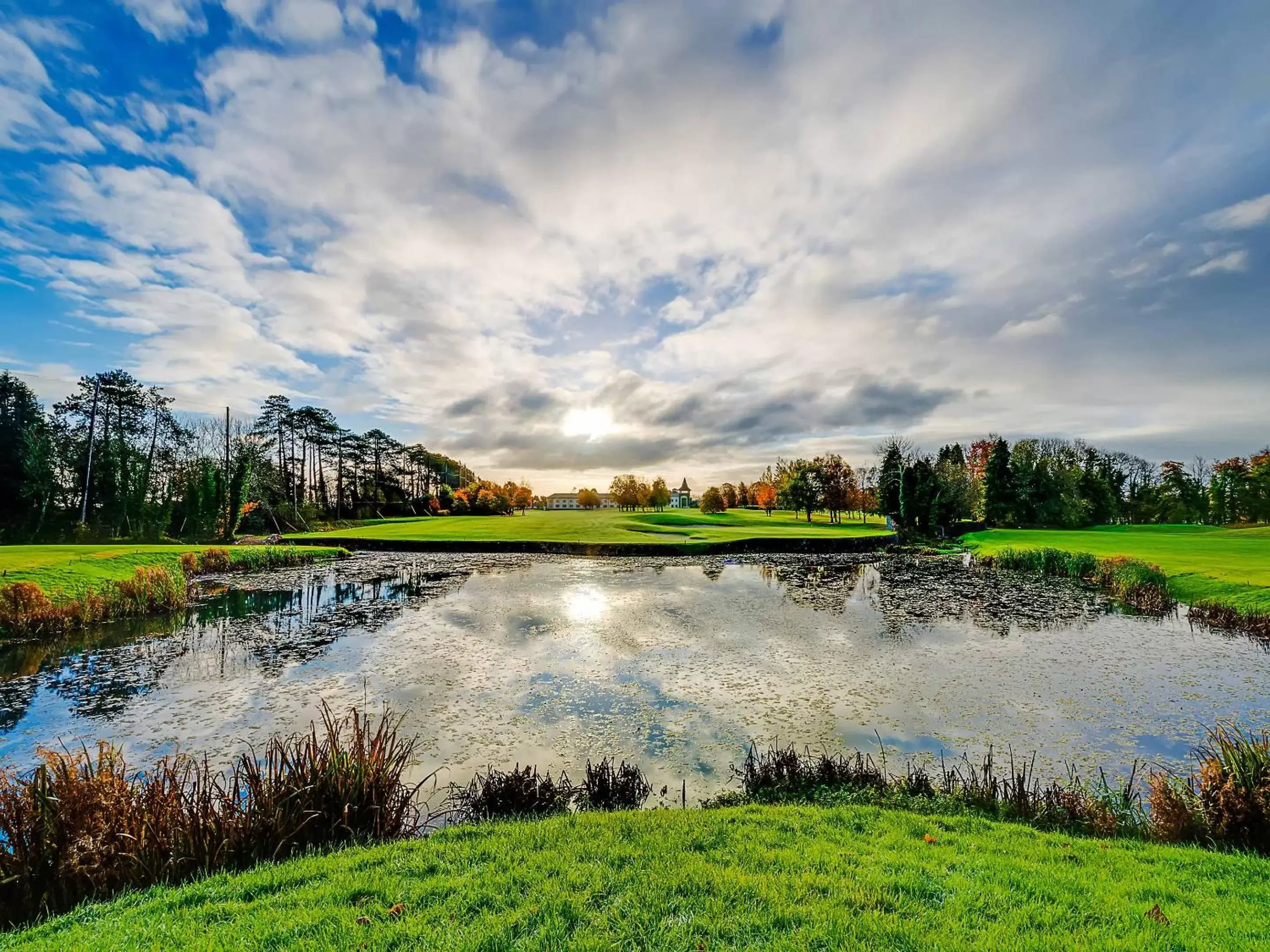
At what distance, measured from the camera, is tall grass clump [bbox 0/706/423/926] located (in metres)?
3.94

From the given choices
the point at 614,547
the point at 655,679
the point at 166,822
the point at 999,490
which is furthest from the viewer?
the point at 999,490

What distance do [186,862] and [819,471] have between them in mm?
54866

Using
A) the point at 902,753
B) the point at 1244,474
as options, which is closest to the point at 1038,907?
the point at 902,753

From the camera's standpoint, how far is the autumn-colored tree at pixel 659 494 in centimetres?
8088

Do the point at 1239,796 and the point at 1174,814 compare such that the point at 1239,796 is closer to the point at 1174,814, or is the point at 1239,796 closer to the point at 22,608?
the point at 1174,814

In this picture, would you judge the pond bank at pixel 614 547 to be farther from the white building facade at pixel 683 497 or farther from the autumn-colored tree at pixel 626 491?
the white building facade at pixel 683 497

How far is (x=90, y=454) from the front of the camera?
33.1 meters

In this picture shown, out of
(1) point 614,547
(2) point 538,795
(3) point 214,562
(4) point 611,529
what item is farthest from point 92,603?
(4) point 611,529

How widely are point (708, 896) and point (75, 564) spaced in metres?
21.7

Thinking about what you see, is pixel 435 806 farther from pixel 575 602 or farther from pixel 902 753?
pixel 575 602

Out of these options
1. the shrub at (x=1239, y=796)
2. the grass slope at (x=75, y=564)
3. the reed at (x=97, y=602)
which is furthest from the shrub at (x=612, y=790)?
the grass slope at (x=75, y=564)

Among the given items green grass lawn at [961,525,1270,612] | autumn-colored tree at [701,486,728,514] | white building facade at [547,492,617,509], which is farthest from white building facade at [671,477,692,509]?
green grass lawn at [961,525,1270,612]

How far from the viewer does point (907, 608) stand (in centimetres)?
1631

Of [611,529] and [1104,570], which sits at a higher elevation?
[611,529]
